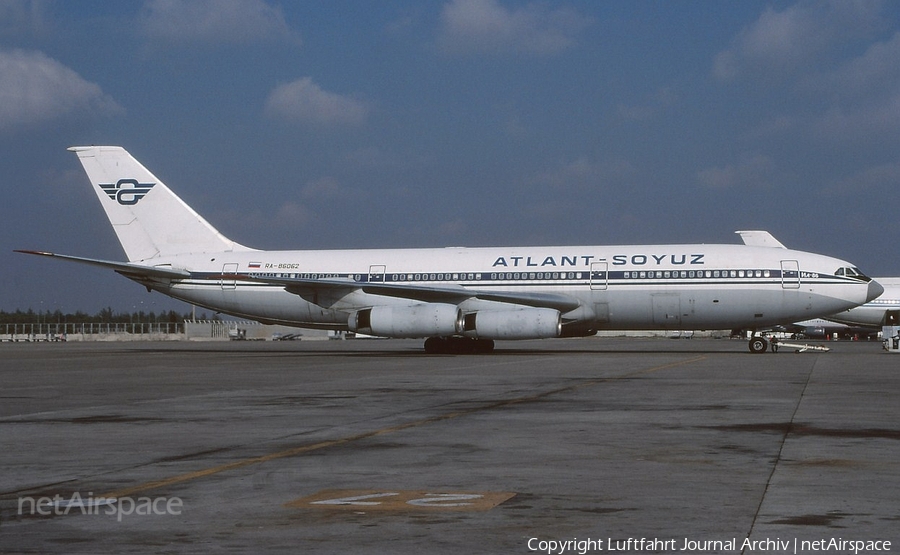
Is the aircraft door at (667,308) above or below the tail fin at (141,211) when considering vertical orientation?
below

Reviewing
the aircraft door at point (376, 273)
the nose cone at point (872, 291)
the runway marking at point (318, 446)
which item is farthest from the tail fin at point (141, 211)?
the runway marking at point (318, 446)

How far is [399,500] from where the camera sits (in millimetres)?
7402

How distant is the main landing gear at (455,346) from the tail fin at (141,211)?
926 centimetres

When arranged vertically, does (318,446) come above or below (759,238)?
below

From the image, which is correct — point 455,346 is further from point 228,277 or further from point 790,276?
point 790,276

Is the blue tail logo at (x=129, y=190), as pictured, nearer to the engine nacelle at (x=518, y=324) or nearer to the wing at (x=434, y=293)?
the wing at (x=434, y=293)

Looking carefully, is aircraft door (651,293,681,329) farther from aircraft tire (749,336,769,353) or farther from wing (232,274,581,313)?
aircraft tire (749,336,769,353)

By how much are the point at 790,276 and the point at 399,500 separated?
30.3 metres

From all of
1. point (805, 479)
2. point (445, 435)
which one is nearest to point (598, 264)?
point (445, 435)

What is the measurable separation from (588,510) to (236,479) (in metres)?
2.98

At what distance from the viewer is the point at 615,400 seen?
16.2 meters

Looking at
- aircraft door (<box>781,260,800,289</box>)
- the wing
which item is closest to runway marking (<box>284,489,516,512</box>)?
the wing

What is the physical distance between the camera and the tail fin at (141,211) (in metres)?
42.6

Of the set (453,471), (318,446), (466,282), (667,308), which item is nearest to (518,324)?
(466,282)
